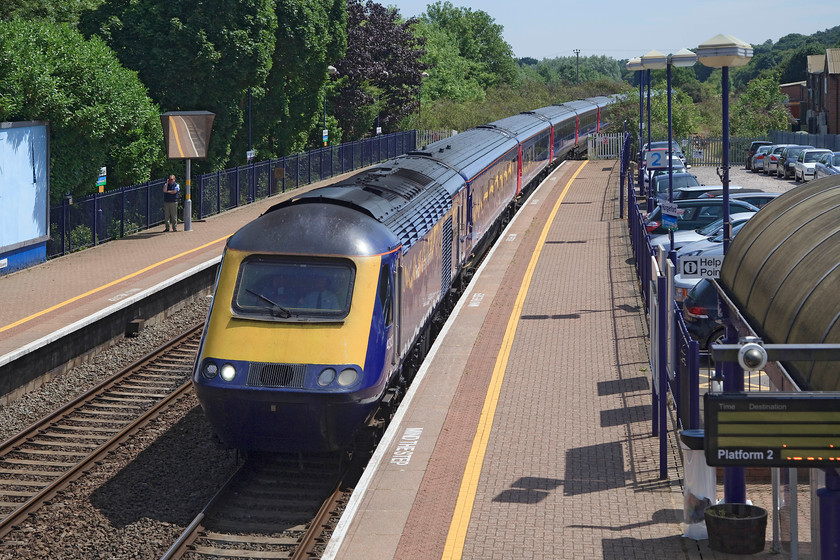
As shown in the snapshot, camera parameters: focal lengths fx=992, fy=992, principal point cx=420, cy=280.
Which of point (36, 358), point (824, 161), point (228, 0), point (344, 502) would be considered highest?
point (228, 0)

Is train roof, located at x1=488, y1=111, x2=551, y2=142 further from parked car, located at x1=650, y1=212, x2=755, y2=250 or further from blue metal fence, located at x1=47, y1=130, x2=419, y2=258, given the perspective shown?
parked car, located at x1=650, y1=212, x2=755, y2=250

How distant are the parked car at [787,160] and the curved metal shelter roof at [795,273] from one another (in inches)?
1546

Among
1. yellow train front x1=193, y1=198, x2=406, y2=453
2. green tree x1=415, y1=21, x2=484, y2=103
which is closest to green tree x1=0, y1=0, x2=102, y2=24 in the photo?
yellow train front x1=193, y1=198, x2=406, y2=453

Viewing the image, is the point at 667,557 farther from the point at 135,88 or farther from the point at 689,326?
the point at 135,88

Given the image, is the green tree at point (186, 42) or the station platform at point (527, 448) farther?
the green tree at point (186, 42)

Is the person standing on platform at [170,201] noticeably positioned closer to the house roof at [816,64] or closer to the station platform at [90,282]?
the station platform at [90,282]

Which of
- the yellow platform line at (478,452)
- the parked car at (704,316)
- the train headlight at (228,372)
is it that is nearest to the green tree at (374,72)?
the yellow platform line at (478,452)

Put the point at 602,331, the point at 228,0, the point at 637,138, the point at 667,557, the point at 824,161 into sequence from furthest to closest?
1. the point at 637,138
2. the point at 824,161
3. the point at 228,0
4. the point at 602,331
5. the point at 667,557

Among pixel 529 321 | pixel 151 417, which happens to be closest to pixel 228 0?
pixel 529 321

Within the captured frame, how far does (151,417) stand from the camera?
15.3 meters

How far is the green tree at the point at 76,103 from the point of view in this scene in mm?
23438

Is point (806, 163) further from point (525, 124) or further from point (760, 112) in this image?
point (760, 112)

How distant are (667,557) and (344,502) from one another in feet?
13.6

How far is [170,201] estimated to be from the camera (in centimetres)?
2986
